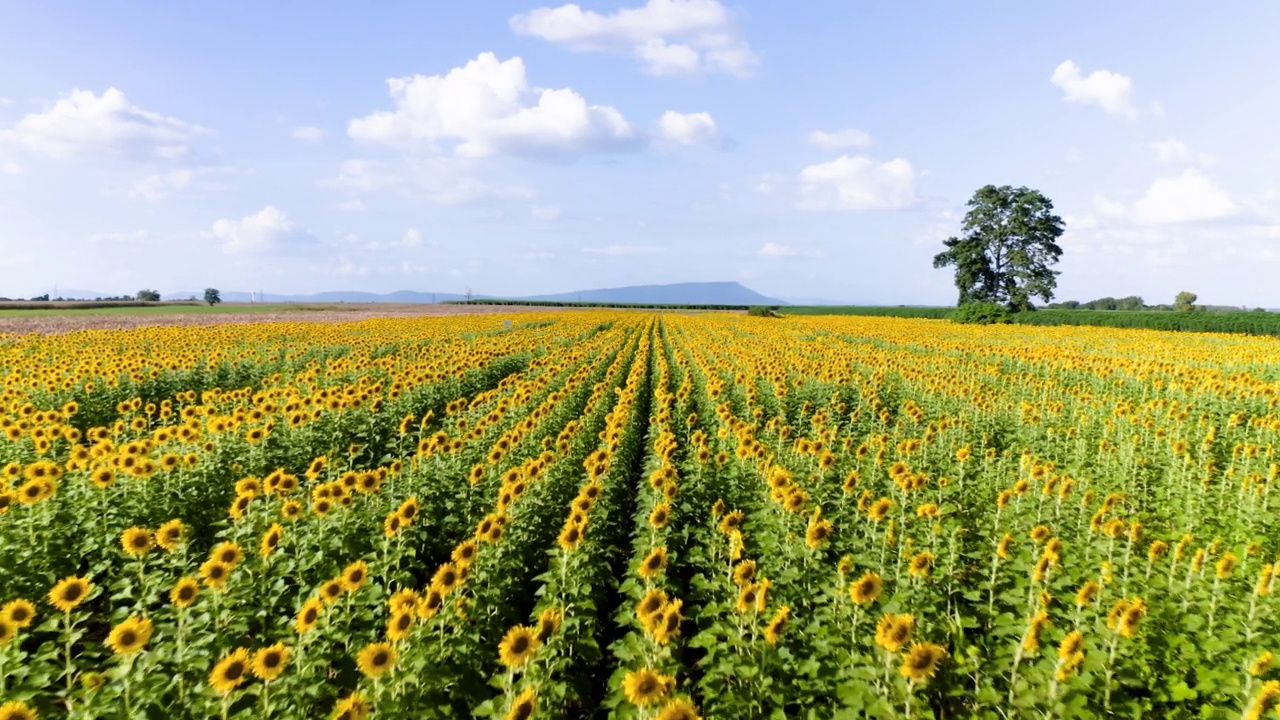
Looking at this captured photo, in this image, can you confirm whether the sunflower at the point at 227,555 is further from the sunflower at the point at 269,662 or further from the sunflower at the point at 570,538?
the sunflower at the point at 570,538

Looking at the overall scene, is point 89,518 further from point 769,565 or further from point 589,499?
point 769,565

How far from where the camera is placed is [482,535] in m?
4.77

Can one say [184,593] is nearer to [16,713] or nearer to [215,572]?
[215,572]

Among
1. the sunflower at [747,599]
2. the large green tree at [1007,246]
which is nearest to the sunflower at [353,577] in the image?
the sunflower at [747,599]

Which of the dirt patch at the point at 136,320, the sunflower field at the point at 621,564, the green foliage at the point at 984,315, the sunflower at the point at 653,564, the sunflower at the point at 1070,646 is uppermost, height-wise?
the green foliage at the point at 984,315

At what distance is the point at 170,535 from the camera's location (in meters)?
4.55

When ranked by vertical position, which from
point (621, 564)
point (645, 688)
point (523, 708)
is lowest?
point (621, 564)

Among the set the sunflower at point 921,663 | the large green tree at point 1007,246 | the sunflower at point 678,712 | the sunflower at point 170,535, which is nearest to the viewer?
the sunflower at point 678,712

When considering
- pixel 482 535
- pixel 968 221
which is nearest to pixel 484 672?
pixel 482 535

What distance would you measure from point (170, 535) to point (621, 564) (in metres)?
4.04

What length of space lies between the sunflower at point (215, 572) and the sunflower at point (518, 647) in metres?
2.10

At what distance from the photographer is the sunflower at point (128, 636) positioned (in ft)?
10.5

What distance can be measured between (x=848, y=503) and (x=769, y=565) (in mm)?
2509

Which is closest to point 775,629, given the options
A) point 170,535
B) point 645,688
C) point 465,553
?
point 645,688
